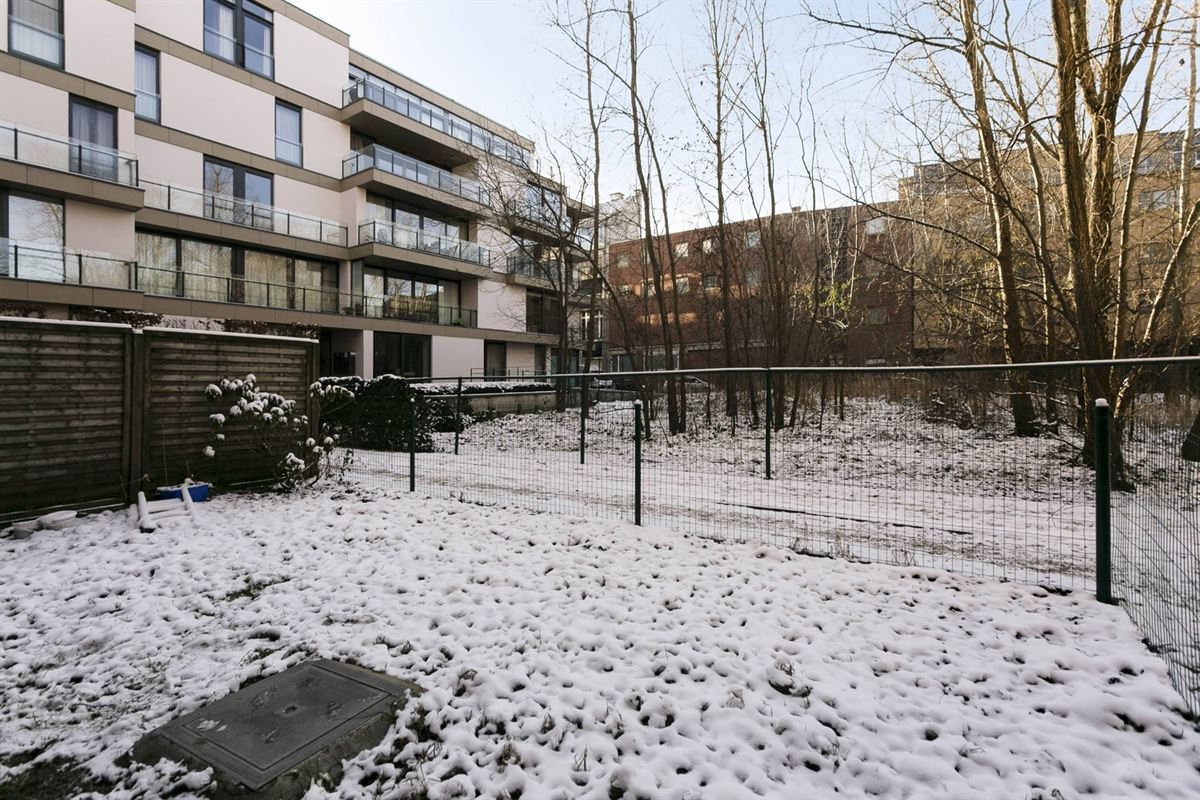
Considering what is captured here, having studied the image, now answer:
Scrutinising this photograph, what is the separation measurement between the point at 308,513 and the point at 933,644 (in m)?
6.24

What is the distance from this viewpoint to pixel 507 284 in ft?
96.0

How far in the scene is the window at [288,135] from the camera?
844 inches

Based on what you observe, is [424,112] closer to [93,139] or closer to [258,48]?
[258,48]

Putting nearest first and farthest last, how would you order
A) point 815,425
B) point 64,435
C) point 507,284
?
point 64,435, point 815,425, point 507,284

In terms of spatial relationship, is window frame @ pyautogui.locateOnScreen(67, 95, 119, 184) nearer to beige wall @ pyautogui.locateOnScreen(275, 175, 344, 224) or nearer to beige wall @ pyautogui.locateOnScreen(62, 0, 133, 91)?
beige wall @ pyautogui.locateOnScreen(62, 0, 133, 91)

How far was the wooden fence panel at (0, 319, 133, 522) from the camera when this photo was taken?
5.48m

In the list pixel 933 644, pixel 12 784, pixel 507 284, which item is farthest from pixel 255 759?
pixel 507 284

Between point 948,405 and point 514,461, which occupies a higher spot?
point 948,405

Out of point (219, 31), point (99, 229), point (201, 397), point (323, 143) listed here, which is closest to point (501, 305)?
point (323, 143)

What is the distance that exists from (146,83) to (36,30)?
3.21 meters

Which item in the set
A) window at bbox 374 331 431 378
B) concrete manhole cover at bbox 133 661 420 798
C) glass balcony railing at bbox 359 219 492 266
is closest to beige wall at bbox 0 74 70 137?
glass balcony railing at bbox 359 219 492 266

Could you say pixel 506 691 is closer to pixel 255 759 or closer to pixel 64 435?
pixel 255 759

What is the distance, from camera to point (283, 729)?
2.55 m

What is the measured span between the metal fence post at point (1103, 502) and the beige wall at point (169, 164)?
23.2 meters
